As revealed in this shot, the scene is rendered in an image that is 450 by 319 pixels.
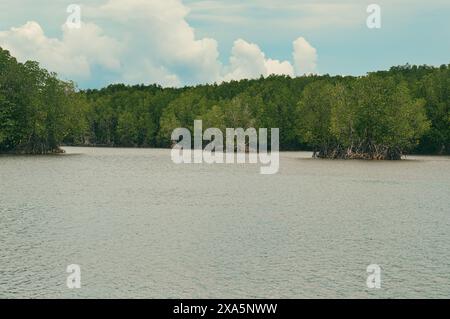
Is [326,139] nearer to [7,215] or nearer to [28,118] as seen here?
[28,118]

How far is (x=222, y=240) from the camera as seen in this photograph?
3541 cm

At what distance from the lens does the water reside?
25.5m

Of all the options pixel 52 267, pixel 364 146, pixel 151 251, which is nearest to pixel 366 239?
pixel 151 251

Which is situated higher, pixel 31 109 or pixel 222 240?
pixel 31 109

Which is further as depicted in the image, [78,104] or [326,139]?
[78,104]

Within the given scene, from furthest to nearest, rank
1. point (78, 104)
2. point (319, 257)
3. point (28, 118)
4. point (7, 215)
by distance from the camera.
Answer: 1. point (78, 104)
2. point (28, 118)
3. point (7, 215)
4. point (319, 257)

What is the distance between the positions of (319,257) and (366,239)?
A: 6500 mm

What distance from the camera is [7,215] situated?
4347 cm

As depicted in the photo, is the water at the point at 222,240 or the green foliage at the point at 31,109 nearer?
the water at the point at 222,240

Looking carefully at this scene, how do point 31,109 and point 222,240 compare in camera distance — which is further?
point 31,109

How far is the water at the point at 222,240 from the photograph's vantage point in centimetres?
2552

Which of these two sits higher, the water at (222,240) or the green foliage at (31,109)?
the green foliage at (31,109)

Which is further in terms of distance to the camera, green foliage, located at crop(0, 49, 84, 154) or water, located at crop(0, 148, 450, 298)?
green foliage, located at crop(0, 49, 84, 154)

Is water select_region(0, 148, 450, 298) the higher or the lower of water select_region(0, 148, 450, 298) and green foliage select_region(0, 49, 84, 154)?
the lower
